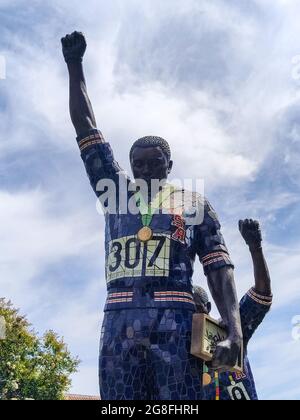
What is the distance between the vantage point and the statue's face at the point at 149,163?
4.56 meters

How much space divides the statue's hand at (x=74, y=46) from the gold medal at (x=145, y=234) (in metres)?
1.55

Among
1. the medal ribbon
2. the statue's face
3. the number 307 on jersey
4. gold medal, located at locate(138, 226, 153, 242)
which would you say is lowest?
the number 307 on jersey

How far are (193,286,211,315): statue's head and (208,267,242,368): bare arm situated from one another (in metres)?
2.25

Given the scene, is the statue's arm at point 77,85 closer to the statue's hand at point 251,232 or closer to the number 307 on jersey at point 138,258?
the number 307 on jersey at point 138,258

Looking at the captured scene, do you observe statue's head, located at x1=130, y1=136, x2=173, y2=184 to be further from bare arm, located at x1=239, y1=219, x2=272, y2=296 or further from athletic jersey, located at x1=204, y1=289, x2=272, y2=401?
athletic jersey, located at x1=204, y1=289, x2=272, y2=401

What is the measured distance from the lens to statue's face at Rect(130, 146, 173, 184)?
179 inches

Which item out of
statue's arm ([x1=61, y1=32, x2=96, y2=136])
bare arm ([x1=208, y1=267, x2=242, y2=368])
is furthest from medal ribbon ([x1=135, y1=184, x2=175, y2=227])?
statue's arm ([x1=61, y1=32, x2=96, y2=136])

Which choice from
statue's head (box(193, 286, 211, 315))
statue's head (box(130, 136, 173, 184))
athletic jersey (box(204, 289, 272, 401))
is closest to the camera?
statue's head (box(130, 136, 173, 184))

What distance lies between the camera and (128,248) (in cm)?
427

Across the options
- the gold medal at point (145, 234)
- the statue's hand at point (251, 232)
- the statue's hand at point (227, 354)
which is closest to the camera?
the statue's hand at point (227, 354)

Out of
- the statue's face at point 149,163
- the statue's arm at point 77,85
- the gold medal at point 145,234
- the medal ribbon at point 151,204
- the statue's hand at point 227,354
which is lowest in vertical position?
the statue's hand at point 227,354

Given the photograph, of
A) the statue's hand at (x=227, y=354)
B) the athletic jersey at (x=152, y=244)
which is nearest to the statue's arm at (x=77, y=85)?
the athletic jersey at (x=152, y=244)

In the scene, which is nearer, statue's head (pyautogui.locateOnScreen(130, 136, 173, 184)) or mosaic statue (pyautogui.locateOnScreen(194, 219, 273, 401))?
statue's head (pyautogui.locateOnScreen(130, 136, 173, 184))
